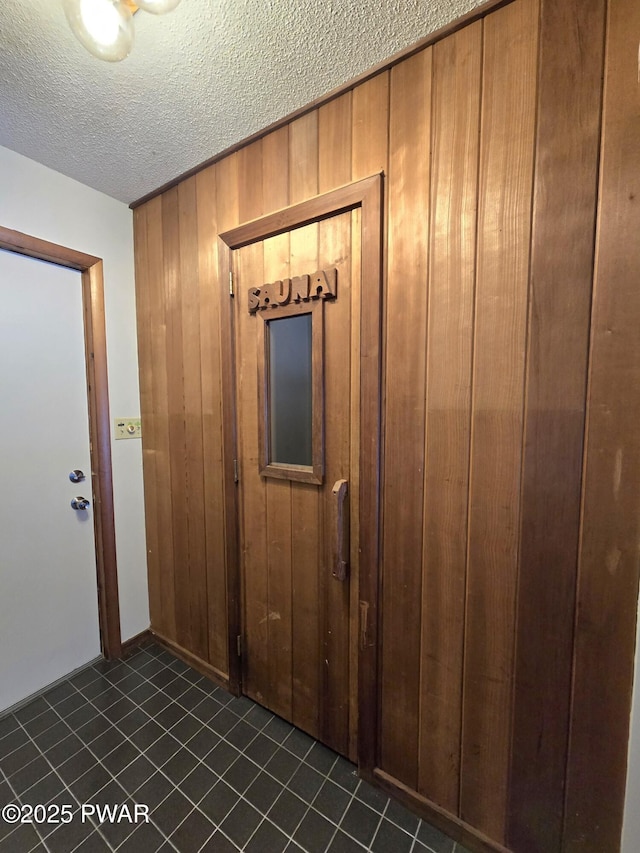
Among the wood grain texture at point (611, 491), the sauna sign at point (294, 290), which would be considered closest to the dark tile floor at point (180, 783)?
the wood grain texture at point (611, 491)

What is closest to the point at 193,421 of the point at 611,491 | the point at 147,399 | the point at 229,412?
the point at 229,412

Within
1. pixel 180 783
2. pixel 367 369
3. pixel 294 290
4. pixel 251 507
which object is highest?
pixel 294 290

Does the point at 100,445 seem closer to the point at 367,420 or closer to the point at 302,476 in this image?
the point at 302,476

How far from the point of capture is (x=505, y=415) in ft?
2.98

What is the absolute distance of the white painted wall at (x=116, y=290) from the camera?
1.49 m

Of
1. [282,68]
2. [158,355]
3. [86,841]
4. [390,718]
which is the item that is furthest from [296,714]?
[282,68]

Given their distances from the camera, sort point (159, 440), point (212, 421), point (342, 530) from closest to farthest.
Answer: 1. point (342, 530)
2. point (212, 421)
3. point (159, 440)

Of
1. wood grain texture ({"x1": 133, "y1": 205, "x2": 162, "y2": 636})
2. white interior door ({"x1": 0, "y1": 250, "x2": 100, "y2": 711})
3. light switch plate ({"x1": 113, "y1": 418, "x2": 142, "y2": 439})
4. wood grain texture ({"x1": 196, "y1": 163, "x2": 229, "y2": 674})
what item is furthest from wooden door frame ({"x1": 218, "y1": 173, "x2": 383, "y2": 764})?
light switch plate ({"x1": 113, "y1": 418, "x2": 142, "y2": 439})

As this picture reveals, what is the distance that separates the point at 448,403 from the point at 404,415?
139 millimetres

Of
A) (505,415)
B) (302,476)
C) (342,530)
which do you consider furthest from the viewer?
(302,476)

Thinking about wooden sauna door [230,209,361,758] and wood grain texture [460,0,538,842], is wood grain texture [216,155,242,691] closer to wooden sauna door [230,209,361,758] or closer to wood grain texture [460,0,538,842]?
wooden sauna door [230,209,361,758]

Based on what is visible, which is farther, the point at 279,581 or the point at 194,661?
the point at 194,661

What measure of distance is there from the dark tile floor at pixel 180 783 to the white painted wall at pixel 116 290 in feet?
→ 1.58

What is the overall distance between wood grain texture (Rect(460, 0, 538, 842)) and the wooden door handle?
1.34ft
